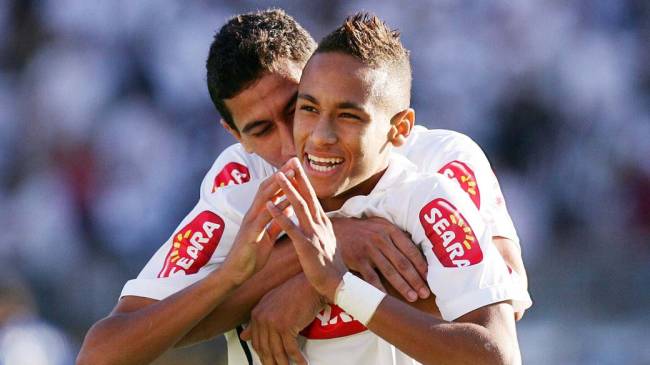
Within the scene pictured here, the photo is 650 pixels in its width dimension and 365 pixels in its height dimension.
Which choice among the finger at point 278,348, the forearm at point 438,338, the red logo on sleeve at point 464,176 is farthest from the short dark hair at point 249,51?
the forearm at point 438,338

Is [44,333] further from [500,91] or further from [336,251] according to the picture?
[336,251]

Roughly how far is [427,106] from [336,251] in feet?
15.9

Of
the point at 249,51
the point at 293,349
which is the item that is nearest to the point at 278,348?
the point at 293,349

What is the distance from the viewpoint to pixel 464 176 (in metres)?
3.62

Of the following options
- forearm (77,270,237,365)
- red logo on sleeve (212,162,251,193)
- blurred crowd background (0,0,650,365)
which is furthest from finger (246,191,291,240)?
blurred crowd background (0,0,650,365)

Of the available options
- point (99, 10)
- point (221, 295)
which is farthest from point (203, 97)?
point (221, 295)

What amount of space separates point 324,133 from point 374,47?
13.1 inches

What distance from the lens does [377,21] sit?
136 inches

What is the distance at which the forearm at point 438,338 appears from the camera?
2918mm

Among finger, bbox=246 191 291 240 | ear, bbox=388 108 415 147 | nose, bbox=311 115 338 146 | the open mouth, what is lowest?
finger, bbox=246 191 291 240

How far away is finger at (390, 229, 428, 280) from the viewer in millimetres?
3215

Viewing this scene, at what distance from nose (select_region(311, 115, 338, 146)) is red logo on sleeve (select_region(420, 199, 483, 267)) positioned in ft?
1.05

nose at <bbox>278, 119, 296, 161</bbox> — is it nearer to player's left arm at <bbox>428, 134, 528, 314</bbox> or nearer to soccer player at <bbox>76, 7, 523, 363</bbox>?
soccer player at <bbox>76, 7, 523, 363</bbox>

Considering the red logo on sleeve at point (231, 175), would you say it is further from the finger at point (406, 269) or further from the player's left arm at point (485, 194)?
Result: the finger at point (406, 269)
